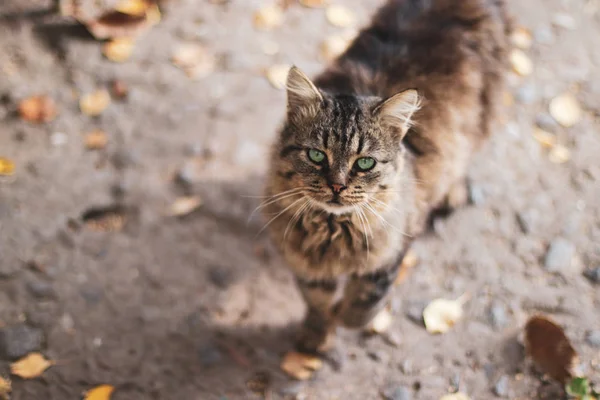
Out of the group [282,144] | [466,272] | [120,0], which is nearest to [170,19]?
[120,0]

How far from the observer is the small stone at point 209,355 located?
2396 mm

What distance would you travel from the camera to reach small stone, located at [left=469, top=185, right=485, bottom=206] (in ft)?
9.61

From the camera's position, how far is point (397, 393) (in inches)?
90.7

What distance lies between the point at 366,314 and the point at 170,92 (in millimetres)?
1816

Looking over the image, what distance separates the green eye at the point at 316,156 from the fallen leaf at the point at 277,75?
4.88 feet

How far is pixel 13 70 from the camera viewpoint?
3215 mm

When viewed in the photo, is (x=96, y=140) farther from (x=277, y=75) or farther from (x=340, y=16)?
(x=340, y=16)

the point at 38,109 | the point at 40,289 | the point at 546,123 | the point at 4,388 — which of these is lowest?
the point at 4,388

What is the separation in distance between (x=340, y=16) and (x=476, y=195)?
155cm

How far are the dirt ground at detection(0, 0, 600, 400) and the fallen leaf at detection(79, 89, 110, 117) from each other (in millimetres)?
44

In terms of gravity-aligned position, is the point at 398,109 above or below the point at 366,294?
above

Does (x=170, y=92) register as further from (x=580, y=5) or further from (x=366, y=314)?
(x=580, y=5)

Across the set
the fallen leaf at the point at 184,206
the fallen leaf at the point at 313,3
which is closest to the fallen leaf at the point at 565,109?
the fallen leaf at the point at 313,3

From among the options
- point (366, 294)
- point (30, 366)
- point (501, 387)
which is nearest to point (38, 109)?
point (30, 366)
